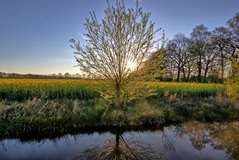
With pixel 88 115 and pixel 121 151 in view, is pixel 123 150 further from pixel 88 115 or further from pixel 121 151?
pixel 88 115

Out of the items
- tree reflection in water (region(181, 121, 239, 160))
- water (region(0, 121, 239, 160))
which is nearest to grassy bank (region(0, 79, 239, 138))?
water (region(0, 121, 239, 160))

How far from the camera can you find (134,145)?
700 centimetres

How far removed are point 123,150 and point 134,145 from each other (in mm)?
692

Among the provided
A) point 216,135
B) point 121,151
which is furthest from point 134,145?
point 216,135

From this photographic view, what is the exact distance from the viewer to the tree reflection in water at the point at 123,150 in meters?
5.94

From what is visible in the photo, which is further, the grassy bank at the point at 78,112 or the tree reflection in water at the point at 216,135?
the grassy bank at the point at 78,112

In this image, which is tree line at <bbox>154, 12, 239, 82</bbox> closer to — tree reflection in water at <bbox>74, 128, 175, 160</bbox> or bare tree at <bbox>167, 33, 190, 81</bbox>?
bare tree at <bbox>167, 33, 190, 81</bbox>

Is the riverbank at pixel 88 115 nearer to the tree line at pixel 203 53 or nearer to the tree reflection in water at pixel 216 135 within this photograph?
the tree reflection in water at pixel 216 135

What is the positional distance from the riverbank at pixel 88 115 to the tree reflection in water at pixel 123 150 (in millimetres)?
1982

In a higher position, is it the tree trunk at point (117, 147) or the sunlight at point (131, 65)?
the sunlight at point (131, 65)

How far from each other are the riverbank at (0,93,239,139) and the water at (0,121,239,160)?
2.36 feet

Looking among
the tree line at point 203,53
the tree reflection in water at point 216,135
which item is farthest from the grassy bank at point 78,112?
the tree line at point 203,53

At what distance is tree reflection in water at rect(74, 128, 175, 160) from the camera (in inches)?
234

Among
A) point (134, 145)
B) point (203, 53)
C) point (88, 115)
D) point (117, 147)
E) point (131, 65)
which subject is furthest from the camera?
point (203, 53)
